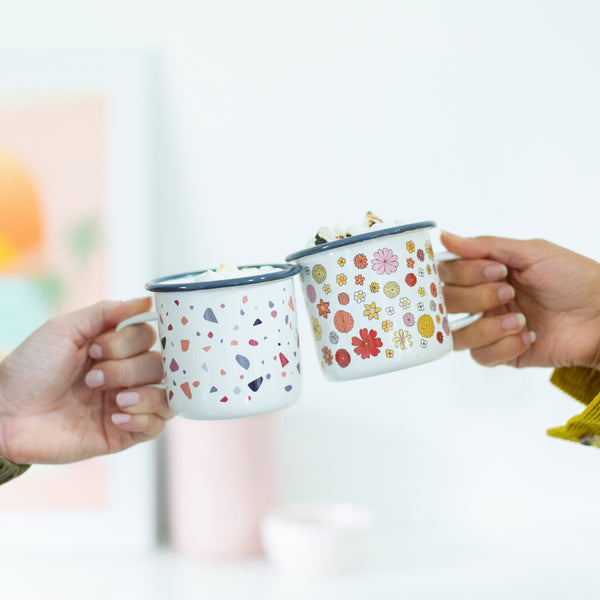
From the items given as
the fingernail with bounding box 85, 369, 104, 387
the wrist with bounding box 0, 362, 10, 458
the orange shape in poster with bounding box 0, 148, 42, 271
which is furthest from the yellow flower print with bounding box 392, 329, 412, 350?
the orange shape in poster with bounding box 0, 148, 42, 271

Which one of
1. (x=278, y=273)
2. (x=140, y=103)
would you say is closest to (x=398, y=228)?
(x=278, y=273)

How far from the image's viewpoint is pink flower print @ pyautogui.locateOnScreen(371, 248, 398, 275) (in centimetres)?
80

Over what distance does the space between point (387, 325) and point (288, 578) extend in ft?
2.29

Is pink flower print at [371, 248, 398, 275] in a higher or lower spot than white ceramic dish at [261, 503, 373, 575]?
higher

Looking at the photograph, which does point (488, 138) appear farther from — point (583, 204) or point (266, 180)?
point (266, 180)

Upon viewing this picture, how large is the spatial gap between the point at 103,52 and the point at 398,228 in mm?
932

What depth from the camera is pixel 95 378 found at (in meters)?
0.93

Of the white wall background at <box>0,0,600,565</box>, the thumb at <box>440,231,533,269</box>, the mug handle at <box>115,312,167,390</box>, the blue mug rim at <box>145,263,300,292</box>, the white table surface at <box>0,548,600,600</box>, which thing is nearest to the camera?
the blue mug rim at <box>145,263,300,292</box>

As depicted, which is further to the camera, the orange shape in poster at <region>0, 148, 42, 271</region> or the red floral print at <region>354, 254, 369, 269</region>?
the orange shape in poster at <region>0, 148, 42, 271</region>

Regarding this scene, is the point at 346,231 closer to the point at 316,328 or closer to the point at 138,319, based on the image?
the point at 316,328

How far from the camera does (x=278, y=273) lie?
2.51 ft

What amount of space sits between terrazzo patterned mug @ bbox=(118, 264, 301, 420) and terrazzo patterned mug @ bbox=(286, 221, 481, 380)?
0.04 m

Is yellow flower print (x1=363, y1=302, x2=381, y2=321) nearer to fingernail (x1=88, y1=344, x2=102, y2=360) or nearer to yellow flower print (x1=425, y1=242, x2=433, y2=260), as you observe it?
yellow flower print (x1=425, y1=242, x2=433, y2=260)

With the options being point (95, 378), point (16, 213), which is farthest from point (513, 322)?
point (16, 213)
